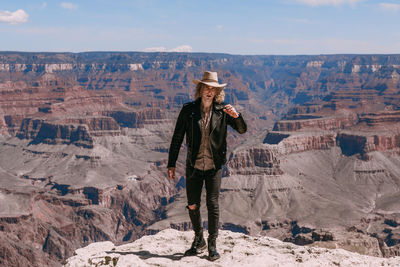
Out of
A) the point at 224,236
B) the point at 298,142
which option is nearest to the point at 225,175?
the point at 298,142

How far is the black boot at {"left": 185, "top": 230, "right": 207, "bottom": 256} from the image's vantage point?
16625mm

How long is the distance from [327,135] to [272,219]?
8030 cm

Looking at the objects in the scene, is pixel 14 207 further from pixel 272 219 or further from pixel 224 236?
pixel 224 236

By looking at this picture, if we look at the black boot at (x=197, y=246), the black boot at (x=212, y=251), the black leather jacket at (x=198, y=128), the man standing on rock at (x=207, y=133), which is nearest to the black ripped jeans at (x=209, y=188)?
the man standing on rock at (x=207, y=133)

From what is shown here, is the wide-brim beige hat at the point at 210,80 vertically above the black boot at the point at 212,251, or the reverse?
the wide-brim beige hat at the point at 210,80

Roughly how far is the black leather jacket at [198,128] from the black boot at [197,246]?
299 centimetres

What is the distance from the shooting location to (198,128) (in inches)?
605

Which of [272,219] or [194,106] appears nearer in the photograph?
A: [194,106]

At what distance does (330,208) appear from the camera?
130 meters

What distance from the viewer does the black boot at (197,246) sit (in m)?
16.6

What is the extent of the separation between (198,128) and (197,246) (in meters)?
4.62

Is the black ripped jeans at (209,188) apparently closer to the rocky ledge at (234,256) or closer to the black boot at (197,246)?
the black boot at (197,246)

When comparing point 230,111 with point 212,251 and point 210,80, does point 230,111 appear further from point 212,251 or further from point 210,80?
point 212,251

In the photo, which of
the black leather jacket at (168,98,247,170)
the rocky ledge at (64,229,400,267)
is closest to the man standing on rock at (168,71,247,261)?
the black leather jacket at (168,98,247,170)
